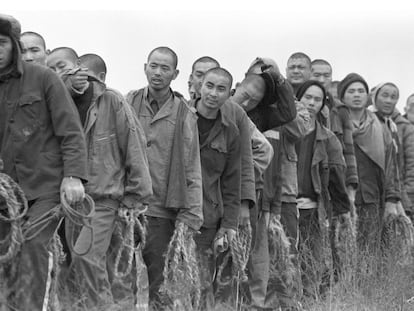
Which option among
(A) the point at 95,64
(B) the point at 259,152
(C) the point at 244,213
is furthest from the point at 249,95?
(A) the point at 95,64

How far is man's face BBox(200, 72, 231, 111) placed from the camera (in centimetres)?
1120

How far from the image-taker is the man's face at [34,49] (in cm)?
1150

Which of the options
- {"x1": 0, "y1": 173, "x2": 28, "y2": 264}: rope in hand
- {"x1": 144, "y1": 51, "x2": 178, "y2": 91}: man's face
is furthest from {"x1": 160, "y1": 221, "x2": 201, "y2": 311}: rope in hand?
{"x1": 0, "y1": 173, "x2": 28, "y2": 264}: rope in hand

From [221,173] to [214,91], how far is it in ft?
2.20

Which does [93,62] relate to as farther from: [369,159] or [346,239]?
[369,159]

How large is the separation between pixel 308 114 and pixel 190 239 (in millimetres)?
3064

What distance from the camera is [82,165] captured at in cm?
905

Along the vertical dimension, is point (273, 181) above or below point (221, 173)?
below

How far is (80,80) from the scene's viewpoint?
10.3m

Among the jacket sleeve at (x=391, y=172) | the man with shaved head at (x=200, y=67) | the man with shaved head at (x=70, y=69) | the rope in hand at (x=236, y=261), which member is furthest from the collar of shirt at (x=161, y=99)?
the jacket sleeve at (x=391, y=172)

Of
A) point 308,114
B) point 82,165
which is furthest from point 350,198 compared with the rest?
point 82,165

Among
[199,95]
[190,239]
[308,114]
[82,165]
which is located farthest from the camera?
[308,114]

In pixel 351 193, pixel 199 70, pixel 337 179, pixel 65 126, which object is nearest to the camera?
pixel 65 126

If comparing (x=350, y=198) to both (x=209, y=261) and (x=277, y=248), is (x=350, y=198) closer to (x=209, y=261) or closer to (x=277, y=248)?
(x=277, y=248)
